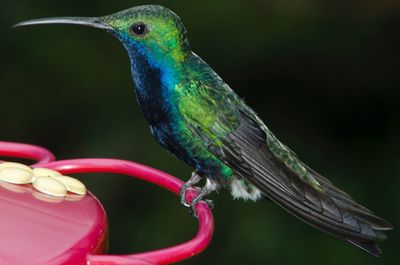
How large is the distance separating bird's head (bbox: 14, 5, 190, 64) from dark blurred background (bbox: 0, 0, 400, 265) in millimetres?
1746

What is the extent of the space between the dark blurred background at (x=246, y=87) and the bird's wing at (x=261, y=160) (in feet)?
4.80

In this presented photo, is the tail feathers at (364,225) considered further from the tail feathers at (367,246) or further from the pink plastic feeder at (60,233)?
the pink plastic feeder at (60,233)

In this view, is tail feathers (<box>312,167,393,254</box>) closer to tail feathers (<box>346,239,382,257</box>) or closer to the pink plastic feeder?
tail feathers (<box>346,239,382,257</box>)

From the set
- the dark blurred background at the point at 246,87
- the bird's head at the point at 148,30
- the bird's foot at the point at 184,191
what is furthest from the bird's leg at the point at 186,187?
the dark blurred background at the point at 246,87

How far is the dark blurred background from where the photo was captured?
418cm

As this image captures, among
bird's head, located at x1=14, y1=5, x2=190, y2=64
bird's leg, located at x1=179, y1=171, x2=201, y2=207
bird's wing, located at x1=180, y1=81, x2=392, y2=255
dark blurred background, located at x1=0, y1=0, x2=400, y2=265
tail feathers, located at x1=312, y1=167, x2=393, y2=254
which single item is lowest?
dark blurred background, located at x1=0, y1=0, x2=400, y2=265

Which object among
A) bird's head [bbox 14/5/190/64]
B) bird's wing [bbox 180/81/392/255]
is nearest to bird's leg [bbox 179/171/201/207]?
bird's wing [bbox 180/81/392/255]

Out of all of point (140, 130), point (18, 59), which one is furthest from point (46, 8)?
point (140, 130)

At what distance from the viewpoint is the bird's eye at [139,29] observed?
2357mm

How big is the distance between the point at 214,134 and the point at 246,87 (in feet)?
5.65

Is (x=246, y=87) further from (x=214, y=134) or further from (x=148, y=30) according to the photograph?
(x=148, y=30)

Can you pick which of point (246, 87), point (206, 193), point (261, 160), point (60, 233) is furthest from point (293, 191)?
point (246, 87)

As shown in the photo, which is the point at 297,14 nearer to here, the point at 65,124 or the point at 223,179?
the point at 65,124

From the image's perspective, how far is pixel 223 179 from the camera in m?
2.73
